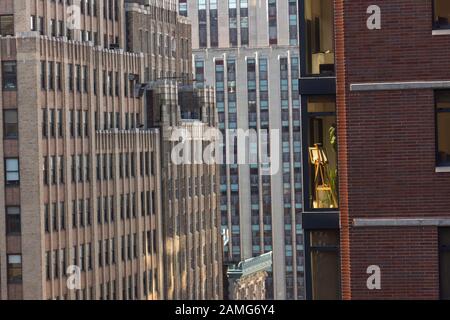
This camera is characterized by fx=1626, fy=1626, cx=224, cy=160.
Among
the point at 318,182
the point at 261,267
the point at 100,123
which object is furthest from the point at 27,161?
the point at 261,267

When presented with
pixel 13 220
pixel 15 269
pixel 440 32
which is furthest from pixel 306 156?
pixel 13 220

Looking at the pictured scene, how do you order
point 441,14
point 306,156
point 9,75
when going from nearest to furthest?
point 441,14 < point 306,156 < point 9,75

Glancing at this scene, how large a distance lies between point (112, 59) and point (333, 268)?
93082 mm

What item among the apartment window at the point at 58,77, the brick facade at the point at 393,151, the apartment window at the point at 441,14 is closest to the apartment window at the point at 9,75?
the apartment window at the point at 58,77

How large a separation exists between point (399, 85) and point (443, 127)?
42.8 inches

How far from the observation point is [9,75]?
350ft

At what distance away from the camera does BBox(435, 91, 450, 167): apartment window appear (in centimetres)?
2889

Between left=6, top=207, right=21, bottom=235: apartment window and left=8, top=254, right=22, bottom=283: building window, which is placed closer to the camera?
left=8, top=254, right=22, bottom=283: building window

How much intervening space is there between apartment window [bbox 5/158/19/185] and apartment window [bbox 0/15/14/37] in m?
8.40

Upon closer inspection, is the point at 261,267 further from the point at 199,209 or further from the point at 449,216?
the point at 449,216

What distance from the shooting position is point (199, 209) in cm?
14950

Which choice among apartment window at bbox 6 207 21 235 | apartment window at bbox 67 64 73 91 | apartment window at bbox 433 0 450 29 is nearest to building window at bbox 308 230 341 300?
apartment window at bbox 433 0 450 29

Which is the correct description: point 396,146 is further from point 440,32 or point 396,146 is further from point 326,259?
point 326,259

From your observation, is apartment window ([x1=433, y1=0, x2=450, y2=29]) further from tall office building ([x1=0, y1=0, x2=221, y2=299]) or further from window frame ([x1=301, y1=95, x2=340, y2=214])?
tall office building ([x1=0, y1=0, x2=221, y2=299])
